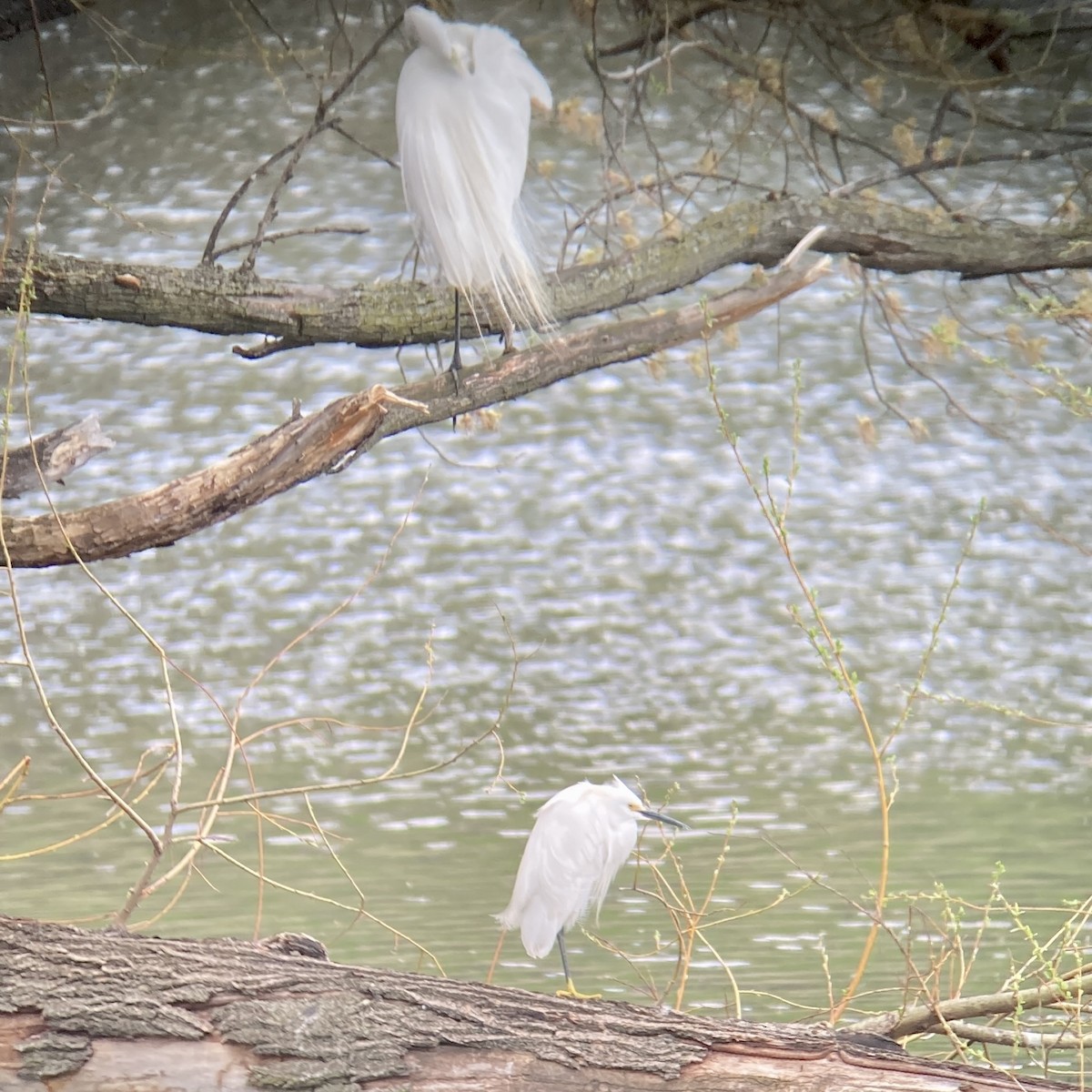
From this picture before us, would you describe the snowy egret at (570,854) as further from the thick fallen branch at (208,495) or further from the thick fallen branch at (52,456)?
the thick fallen branch at (52,456)

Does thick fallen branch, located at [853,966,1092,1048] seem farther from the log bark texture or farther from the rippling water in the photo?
the rippling water

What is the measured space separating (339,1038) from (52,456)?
588 mm

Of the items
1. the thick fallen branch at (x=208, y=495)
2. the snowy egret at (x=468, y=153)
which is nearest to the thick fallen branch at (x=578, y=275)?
the snowy egret at (x=468, y=153)

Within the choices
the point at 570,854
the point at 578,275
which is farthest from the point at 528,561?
the point at 570,854

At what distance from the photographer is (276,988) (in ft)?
2.04

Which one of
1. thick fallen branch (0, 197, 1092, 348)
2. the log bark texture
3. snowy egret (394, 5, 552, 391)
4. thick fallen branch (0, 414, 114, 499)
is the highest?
snowy egret (394, 5, 552, 391)

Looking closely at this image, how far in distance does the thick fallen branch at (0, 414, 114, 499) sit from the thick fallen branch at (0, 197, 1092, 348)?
0.41 ft

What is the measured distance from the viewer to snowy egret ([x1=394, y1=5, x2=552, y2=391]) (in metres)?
1.31

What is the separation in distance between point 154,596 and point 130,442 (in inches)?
15.0

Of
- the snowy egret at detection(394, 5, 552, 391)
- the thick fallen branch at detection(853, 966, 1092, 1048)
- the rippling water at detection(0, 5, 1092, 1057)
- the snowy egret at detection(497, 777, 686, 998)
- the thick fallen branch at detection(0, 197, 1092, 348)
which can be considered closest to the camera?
the thick fallen branch at detection(853, 966, 1092, 1048)

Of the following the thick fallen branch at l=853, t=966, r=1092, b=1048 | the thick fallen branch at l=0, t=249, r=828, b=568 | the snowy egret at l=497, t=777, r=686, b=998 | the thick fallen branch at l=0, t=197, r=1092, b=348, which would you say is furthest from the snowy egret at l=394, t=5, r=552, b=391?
the thick fallen branch at l=853, t=966, r=1092, b=1048

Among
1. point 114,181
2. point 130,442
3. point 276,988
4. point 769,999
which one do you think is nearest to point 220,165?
point 114,181

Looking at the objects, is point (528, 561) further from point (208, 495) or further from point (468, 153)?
point (208, 495)

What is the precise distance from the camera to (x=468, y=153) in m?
1.35
